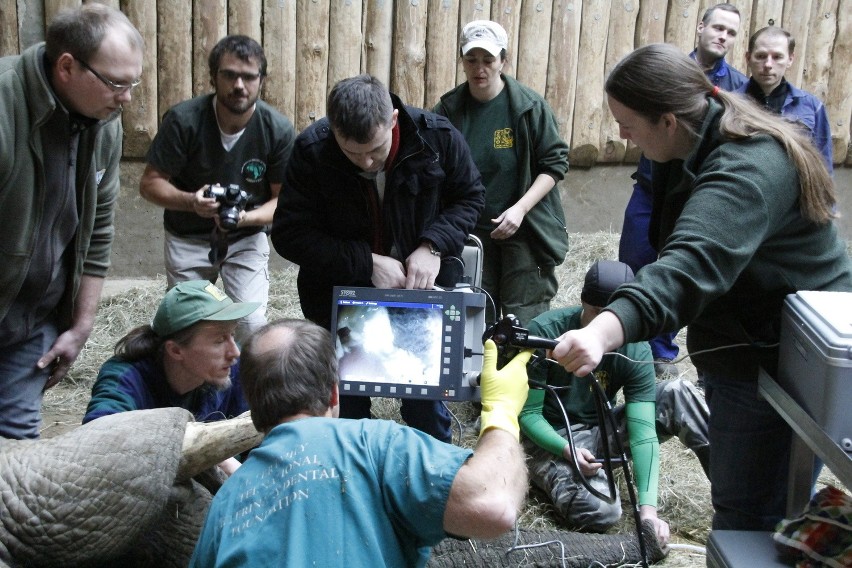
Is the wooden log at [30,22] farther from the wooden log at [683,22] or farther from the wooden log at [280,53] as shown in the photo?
the wooden log at [683,22]

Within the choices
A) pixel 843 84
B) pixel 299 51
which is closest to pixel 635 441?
pixel 299 51

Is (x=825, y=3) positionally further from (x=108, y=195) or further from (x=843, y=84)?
(x=108, y=195)

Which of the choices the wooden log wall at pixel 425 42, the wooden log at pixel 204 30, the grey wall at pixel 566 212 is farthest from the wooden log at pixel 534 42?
the wooden log at pixel 204 30

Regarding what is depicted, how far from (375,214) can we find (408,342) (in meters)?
0.60

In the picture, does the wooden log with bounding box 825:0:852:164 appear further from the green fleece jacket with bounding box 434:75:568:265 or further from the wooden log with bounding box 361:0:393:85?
the green fleece jacket with bounding box 434:75:568:265

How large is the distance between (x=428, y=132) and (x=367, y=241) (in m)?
0.47

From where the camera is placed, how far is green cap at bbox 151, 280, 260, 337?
3.29 m

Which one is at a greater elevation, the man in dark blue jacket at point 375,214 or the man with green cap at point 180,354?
the man in dark blue jacket at point 375,214

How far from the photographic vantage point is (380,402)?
498 cm

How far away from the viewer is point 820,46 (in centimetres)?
754

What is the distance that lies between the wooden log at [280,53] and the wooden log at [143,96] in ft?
2.42

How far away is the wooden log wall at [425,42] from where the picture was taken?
6.59 metres

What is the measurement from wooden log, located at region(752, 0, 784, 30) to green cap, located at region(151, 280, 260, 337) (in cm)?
538

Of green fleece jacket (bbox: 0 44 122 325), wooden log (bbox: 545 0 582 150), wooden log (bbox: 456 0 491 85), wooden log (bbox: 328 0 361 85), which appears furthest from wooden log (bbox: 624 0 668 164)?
green fleece jacket (bbox: 0 44 122 325)
